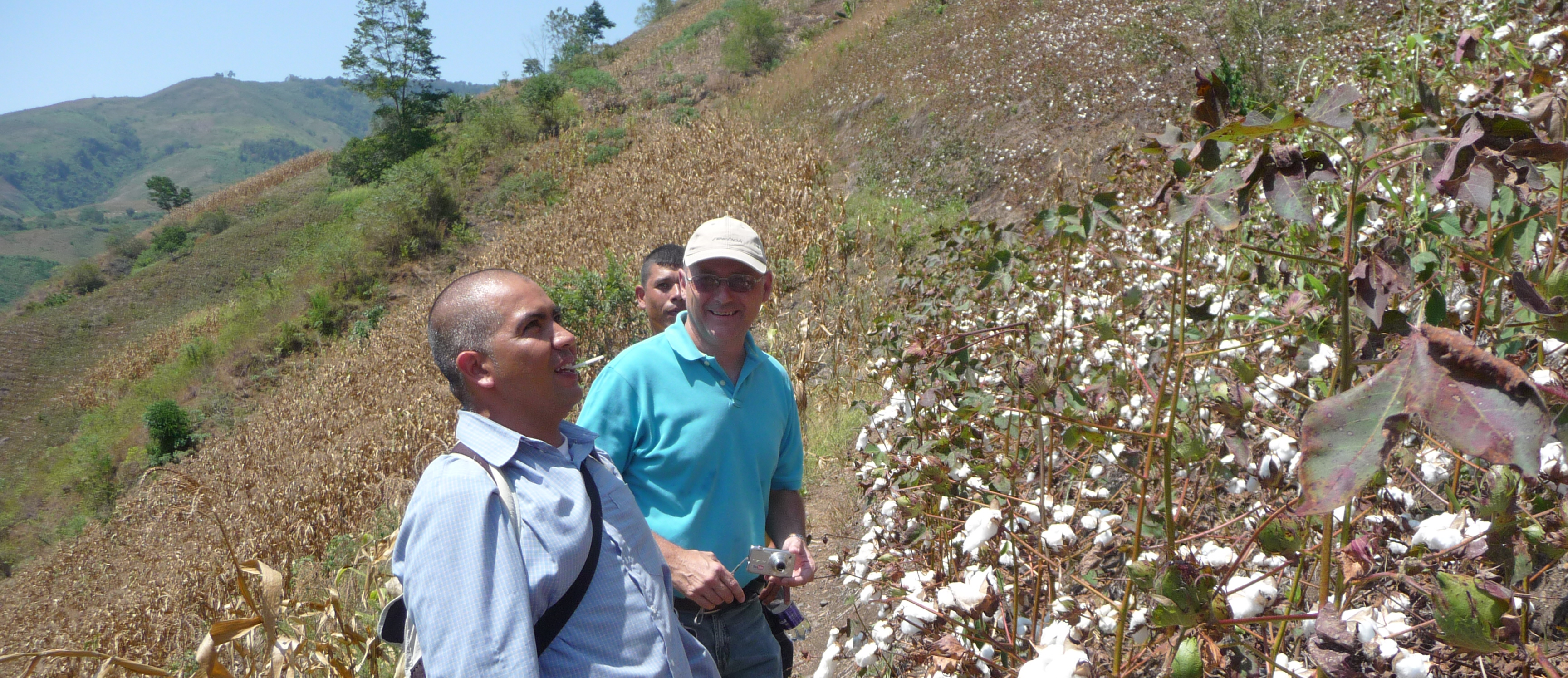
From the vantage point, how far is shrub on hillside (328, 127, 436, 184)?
3431 centimetres

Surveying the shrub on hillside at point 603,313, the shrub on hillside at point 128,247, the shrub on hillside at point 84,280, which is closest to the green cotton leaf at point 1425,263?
the shrub on hillside at point 603,313

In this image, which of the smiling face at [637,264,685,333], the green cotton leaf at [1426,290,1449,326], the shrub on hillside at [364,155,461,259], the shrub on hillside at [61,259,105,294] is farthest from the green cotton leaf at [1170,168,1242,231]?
the shrub on hillside at [61,259,105,294]

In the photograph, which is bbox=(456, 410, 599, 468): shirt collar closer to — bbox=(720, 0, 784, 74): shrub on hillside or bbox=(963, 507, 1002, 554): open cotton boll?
bbox=(963, 507, 1002, 554): open cotton boll

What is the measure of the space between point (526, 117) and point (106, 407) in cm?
1550

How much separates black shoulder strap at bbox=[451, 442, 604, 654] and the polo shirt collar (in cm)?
72

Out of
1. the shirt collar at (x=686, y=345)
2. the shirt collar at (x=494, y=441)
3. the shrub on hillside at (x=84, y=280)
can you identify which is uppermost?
the shirt collar at (x=494, y=441)

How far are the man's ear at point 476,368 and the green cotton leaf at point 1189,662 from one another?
1.25m

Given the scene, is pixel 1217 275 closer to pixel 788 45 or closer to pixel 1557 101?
pixel 1557 101

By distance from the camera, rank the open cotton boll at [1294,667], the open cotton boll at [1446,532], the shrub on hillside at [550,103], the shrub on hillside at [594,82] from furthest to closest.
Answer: the shrub on hillside at [594,82], the shrub on hillside at [550,103], the open cotton boll at [1294,667], the open cotton boll at [1446,532]

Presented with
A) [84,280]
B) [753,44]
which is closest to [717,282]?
[753,44]

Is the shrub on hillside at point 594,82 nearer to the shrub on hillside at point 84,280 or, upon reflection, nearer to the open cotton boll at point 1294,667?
the shrub on hillside at point 84,280

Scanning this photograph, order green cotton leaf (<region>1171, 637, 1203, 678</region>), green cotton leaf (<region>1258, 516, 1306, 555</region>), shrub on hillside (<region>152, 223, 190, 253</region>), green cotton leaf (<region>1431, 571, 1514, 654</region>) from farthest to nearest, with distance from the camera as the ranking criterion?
shrub on hillside (<region>152, 223, 190, 253</region>)
green cotton leaf (<region>1258, 516, 1306, 555</region>)
green cotton leaf (<region>1171, 637, 1203, 678</region>)
green cotton leaf (<region>1431, 571, 1514, 654</region>)

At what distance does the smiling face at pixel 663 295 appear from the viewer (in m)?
3.74

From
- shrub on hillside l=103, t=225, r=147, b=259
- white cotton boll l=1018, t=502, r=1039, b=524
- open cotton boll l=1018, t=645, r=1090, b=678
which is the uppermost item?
open cotton boll l=1018, t=645, r=1090, b=678
